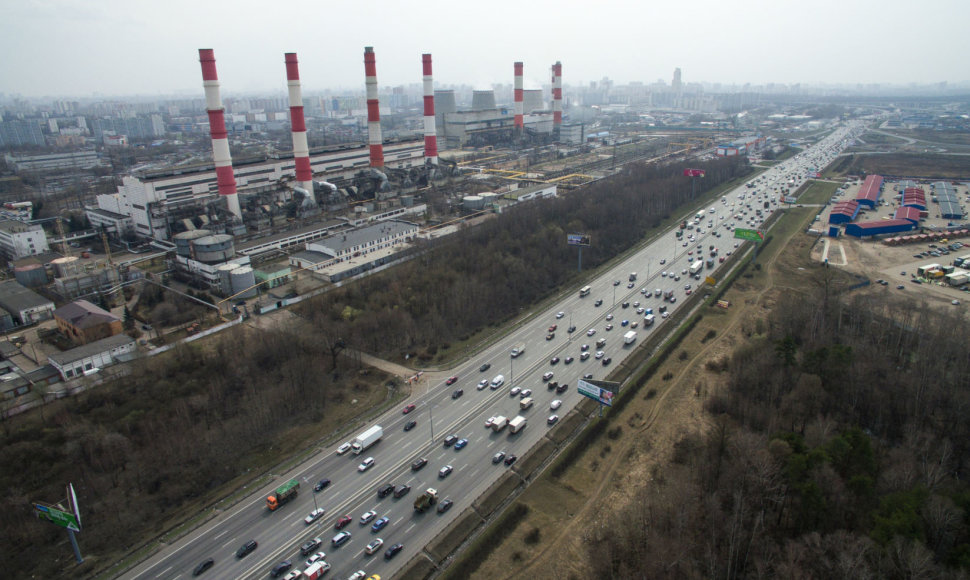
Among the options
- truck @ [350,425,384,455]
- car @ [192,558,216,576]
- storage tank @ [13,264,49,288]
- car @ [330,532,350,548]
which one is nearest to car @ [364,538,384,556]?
car @ [330,532,350,548]

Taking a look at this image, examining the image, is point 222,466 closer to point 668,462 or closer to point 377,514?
point 377,514

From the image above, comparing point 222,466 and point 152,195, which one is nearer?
point 222,466

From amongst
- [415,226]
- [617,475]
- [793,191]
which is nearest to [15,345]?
[415,226]

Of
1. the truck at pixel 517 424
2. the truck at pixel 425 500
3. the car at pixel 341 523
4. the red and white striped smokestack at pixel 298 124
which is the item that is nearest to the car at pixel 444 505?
the truck at pixel 425 500

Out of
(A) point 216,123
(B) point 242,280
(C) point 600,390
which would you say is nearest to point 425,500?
Result: (C) point 600,390

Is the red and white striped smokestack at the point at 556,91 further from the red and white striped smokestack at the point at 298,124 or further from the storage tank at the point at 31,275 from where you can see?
the storage tank at the point at 31,275

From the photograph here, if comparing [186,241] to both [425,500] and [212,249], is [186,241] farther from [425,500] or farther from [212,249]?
[425,500]
